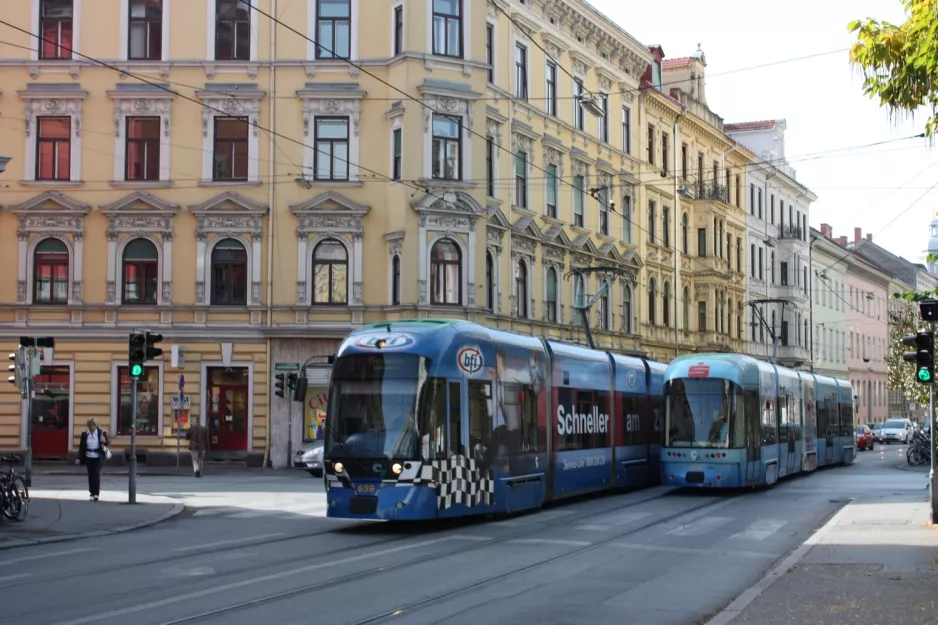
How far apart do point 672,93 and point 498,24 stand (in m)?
21.4

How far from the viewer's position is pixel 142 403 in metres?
37.8

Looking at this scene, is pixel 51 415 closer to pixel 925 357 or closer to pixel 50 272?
pixel 50 272

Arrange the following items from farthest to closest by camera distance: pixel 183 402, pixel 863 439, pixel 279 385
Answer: pixel 863 439
pixel 183 402
pixel 279 385

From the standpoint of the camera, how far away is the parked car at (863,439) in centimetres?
6438

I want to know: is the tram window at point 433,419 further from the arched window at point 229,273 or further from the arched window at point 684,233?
the arched window at point 684,233

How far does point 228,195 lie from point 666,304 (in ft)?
80.7

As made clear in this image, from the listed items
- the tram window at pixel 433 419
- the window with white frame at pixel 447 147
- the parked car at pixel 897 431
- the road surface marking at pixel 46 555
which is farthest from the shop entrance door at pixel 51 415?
the parked car at pixel 897 431

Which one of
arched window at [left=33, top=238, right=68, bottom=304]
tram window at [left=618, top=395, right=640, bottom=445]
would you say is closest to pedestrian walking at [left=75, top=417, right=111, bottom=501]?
tram window at [left=618, top=395, right=640, bottom=445]

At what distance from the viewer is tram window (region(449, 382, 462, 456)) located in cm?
1839

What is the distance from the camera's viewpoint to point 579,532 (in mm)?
18812

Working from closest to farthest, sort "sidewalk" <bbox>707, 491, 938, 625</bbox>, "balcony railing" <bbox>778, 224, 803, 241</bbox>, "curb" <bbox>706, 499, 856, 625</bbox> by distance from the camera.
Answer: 1. "curb" <bbox>706, 499, 856, 625</bbox>
2. "sidewalk" <bbox>707, 491, 938, 625</bbox>
3. "balcony railing" <bbox>778, 224, 803, 241</bbox>

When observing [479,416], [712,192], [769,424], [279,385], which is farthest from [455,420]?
[712,192]

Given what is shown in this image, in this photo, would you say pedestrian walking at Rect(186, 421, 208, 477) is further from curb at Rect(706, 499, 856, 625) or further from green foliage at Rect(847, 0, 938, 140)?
green foliage at Rect(847, 0, 938, 140)

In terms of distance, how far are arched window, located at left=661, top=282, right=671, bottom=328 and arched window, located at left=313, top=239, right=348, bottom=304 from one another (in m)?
21.1
